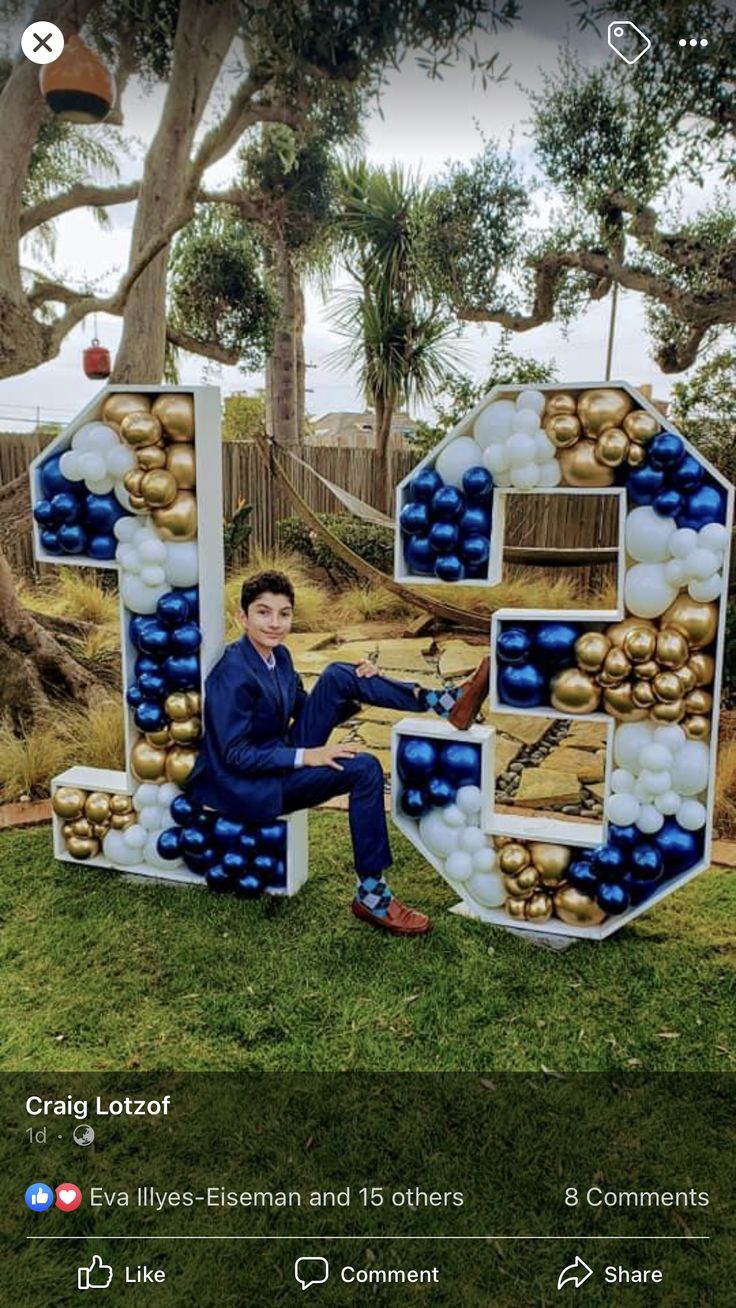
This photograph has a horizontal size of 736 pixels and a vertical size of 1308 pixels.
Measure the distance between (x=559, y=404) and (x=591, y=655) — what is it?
52 cm

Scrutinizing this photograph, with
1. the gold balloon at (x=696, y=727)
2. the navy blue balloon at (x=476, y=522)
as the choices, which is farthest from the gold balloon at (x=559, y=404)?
the gold balloon at (x=696, y=727)

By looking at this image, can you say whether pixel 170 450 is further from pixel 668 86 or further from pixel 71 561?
pixel 668 86

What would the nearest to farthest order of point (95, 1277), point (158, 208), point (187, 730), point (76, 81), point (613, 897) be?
point (95, 1277) < point (613, 897) < point (187, 730) < point (76, 81) < point (158, 208)

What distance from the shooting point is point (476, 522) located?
189 centimetres

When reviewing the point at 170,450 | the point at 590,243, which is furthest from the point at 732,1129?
the point at 590,243

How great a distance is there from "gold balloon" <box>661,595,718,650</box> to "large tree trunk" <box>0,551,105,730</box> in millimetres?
2484

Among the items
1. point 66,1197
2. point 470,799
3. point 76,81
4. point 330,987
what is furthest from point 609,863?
point 76,81

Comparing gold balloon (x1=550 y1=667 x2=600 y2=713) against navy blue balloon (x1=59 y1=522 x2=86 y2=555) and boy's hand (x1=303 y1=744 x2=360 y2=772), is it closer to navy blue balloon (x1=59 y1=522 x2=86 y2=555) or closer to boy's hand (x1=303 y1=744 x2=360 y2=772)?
boy's hand (x1=303 y1=744 x2=360 y2=772)

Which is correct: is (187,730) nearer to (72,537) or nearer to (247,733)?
(247,733)

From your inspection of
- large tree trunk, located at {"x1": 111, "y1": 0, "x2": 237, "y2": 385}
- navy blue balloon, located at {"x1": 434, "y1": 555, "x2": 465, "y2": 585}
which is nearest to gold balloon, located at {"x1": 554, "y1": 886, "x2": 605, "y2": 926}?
navy blue balloon, located at {"x1": 434, "y1": 555, "x2": 465, "y2": 585}

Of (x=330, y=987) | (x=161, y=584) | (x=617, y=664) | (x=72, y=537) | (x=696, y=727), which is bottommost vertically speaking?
(x=330, y=987)

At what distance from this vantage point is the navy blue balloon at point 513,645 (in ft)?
6.26

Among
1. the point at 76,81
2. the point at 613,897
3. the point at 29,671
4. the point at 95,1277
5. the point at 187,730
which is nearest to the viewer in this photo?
A: the point at 95,1277

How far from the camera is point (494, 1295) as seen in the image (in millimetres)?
1140
